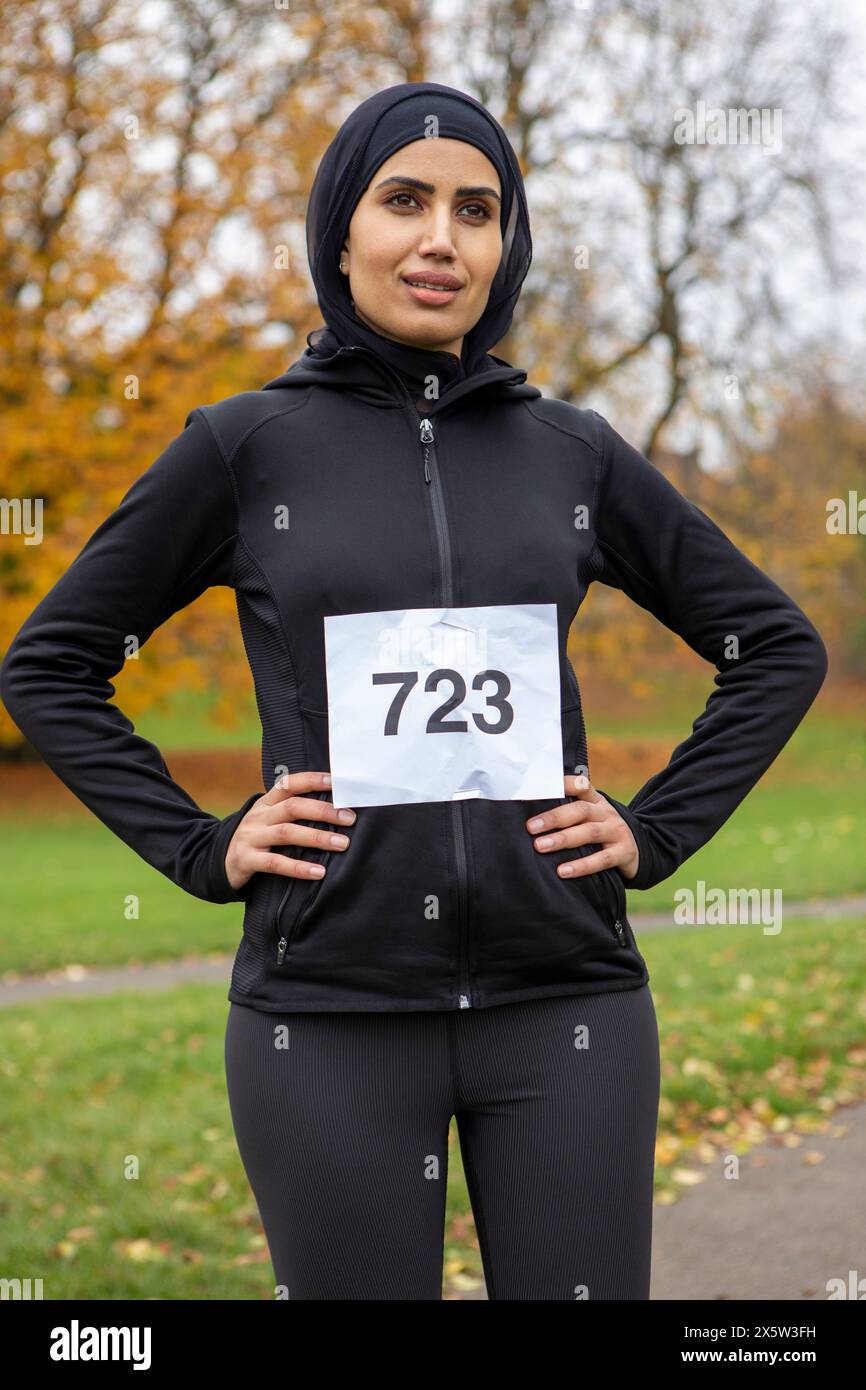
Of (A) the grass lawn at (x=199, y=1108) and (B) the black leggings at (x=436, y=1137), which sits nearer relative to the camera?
(B) the black leggings at (x=436, y=1137)

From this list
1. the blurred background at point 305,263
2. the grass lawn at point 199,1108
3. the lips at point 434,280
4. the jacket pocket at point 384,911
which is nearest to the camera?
the jacket pocket at point 384,911

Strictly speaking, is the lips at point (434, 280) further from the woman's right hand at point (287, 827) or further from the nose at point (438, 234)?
the woman's right hand at point (287, 827)

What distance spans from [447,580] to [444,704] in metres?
0.18

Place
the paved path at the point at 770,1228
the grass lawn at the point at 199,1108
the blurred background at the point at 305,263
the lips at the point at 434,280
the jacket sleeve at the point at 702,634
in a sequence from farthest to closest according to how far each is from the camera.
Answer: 1. the blurred background at the point at 305,263
2. the grass lawn at the point at 199,1108
3. the paved path at the point at 770,1228
4. the jacket sleeve at the point at 702,634
5. the lips at the point at 434,280

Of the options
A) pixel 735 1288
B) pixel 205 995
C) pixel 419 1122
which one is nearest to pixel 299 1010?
pixel 419 1122

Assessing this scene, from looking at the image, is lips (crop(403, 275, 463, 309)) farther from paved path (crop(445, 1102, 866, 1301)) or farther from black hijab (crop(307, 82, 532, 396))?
paved path (crop(445, 1102, 866, 1301))

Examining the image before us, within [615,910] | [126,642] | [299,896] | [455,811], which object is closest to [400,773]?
[455,811]

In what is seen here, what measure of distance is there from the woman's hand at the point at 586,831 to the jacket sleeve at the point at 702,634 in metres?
0.06

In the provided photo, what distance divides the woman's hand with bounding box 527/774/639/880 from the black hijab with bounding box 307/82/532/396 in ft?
2.10

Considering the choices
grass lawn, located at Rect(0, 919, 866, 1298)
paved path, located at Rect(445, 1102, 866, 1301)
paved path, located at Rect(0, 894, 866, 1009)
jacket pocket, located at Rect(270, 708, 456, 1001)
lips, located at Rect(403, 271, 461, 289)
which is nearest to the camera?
jacket pocket, located at Rect(270, 708, 456, 1001)

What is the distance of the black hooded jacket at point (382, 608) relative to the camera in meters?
2.10

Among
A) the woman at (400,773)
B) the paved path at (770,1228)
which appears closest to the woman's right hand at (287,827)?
the woman at (400,773)

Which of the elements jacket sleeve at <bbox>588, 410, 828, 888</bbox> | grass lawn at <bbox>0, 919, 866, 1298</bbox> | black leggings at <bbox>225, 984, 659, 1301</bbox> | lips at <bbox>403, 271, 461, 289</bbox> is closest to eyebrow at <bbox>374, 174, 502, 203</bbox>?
lips at <bbox>403, 271, 461, 289</bbox>

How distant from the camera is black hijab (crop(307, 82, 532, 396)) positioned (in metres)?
2.20
